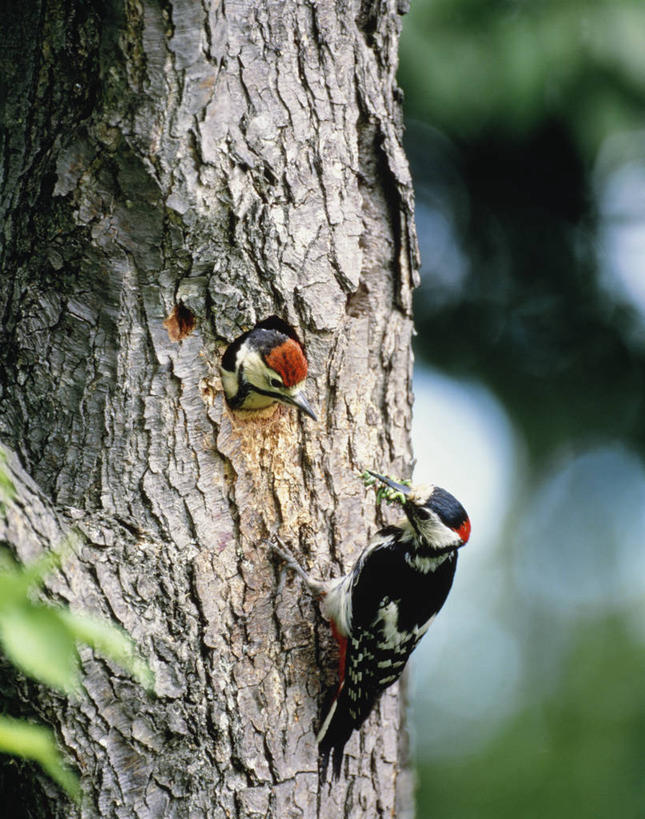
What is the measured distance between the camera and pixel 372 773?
2.76 metres

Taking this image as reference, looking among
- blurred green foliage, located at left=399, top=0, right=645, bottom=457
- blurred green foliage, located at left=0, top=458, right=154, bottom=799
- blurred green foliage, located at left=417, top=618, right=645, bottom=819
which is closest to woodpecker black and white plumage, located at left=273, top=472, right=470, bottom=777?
blurred green foliage, located at left=0, top=458, right=154, bottom=799

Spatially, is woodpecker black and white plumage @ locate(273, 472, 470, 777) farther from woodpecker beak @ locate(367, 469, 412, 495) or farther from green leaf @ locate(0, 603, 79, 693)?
green leaf @ locate(0, 603, 79, 693)

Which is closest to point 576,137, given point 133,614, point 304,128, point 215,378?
point 304,128

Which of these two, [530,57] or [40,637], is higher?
[530,57]

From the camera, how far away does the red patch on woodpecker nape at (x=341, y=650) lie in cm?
265

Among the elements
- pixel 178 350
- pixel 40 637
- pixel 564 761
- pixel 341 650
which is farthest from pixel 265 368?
pixel 564 761

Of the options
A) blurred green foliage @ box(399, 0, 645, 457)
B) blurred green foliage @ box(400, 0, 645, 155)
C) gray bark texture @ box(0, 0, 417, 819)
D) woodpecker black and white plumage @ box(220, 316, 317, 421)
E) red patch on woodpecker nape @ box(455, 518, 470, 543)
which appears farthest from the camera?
blurred green foliage @ box(399, 0, 645, 457)

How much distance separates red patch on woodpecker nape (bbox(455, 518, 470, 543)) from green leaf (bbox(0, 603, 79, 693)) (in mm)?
2318

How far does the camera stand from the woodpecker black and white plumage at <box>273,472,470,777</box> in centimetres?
261

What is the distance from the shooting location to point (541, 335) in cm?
534

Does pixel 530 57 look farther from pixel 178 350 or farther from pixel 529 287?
pixel 178 350

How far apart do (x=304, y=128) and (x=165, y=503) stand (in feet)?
3.87

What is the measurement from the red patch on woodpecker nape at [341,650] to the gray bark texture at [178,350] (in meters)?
0.04

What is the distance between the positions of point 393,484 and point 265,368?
25.3 inches
